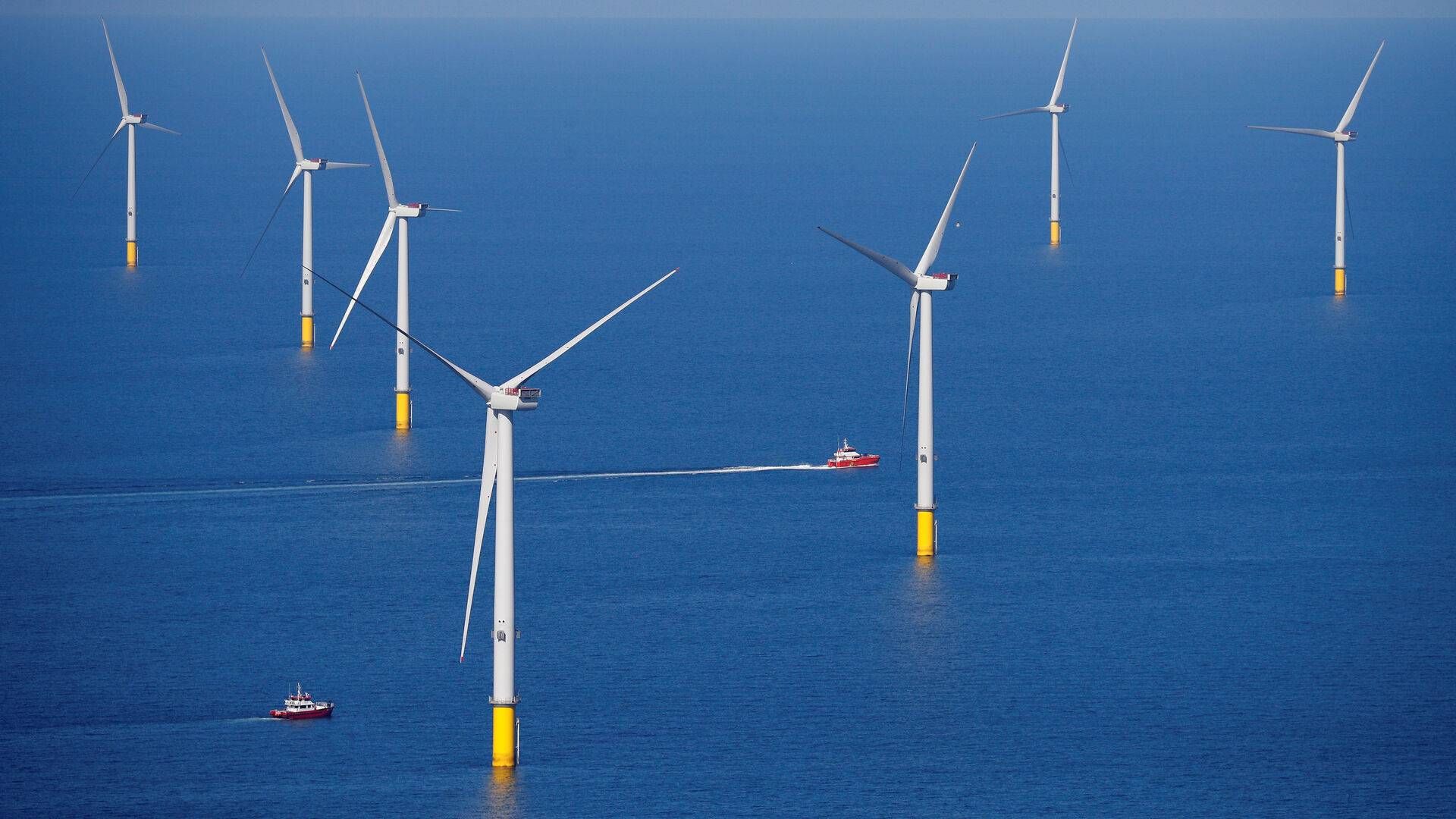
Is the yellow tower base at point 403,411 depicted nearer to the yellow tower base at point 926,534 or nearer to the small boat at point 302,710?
the yellow tower base at point 926,534

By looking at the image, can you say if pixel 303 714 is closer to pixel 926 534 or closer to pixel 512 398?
pixel 512 398

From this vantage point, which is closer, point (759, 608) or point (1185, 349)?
point (759, 608)

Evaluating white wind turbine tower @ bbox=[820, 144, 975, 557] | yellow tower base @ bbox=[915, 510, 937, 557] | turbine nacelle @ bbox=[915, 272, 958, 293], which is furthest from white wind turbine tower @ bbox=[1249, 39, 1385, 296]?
turbine nacelle @ bbox=[915, 272, 958, 293]

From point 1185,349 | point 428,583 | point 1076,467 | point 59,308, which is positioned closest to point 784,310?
point 1185,349

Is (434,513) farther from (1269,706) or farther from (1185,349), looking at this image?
(1185,349)

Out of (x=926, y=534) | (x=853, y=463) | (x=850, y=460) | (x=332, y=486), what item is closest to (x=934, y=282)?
(x=926, y=534)

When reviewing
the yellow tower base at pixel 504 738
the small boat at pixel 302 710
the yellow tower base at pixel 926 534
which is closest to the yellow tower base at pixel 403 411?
the yellow tower base at pixel 926 534
